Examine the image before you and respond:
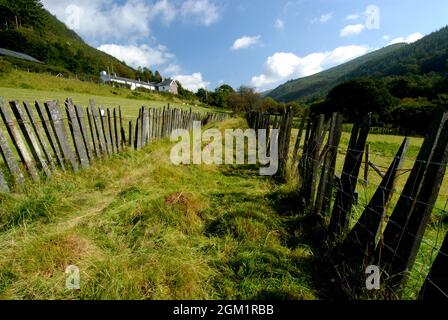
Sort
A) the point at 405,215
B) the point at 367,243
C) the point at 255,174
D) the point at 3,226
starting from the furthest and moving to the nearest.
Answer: the point at 255,174 < the point at 3,226 < the point at 367,243 < the point at 405,215

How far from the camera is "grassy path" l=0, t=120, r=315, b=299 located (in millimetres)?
2379

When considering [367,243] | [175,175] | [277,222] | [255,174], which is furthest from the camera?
[255,174]

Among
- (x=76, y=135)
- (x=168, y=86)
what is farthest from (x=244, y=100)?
(x=76, y=135)

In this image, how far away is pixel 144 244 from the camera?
3.04 m

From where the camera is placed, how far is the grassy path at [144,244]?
93.7 inches

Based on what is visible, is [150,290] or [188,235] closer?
[150,290]

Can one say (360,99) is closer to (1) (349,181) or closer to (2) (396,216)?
(1) (349,181)

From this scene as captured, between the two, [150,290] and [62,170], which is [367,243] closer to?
[150,290]

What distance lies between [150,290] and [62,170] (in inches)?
148

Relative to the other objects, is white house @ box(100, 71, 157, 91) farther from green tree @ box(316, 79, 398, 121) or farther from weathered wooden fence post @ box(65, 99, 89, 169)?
weathered wooden fence post @ box(65, 99, 89, 169)

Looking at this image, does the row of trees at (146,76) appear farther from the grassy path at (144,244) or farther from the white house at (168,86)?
the grassy path at (144,244)

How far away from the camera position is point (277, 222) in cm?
385

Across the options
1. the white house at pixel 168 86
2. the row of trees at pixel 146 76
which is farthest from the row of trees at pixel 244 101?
the row of trees at pixel 146 76
